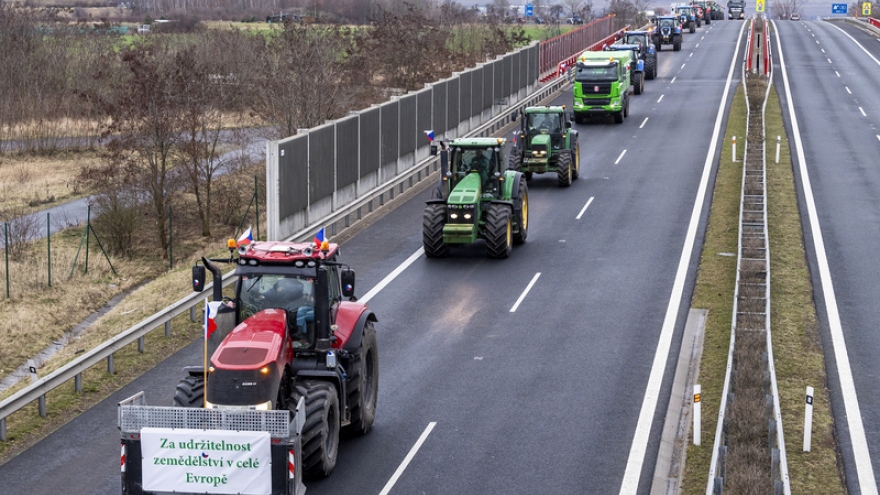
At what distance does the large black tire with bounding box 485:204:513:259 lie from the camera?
2609cm

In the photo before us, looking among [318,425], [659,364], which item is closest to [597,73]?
[659,364]

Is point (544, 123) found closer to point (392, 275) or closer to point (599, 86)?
point (392, 275)

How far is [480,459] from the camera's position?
15250mm

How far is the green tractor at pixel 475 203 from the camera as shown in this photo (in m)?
26.1

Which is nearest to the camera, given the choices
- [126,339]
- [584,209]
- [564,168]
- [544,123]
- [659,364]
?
[126,339]

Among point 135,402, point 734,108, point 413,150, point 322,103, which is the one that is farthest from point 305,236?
point 734,108

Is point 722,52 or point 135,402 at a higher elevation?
point 722,52

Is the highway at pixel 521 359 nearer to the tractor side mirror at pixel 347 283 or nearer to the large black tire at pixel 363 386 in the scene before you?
the large black tire at pixel 363 386

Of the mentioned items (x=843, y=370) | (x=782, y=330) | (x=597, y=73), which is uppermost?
(x=597, y=73)

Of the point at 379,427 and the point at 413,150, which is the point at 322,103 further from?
the point at 379,427

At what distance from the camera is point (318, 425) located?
43.9 feet

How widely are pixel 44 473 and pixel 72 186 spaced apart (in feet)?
113

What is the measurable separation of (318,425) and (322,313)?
144cm

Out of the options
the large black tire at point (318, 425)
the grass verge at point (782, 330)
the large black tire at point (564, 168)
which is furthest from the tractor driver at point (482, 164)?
the large black tire at point (318, 425)
